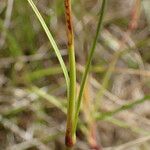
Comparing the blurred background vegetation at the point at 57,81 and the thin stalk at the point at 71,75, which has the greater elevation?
the thin stalk at the point at 71,75

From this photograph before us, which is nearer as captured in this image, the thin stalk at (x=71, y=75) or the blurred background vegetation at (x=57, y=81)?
the thin stalk at (x=71, y=75)

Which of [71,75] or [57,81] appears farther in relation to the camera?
[57,81]

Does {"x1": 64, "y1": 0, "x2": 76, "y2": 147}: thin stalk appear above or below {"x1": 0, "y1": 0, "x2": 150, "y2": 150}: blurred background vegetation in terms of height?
above

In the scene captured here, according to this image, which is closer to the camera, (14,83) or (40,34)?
(14,83)

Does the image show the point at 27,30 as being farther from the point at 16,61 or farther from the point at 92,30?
the point at 92,30

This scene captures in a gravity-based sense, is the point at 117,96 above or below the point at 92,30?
below

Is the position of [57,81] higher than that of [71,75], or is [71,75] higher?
[71,75]

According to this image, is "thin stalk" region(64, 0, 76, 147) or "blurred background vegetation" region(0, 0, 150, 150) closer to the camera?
"thin stalk" region(64, 0, 76, 147)

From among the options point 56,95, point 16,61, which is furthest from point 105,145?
point 16,61
